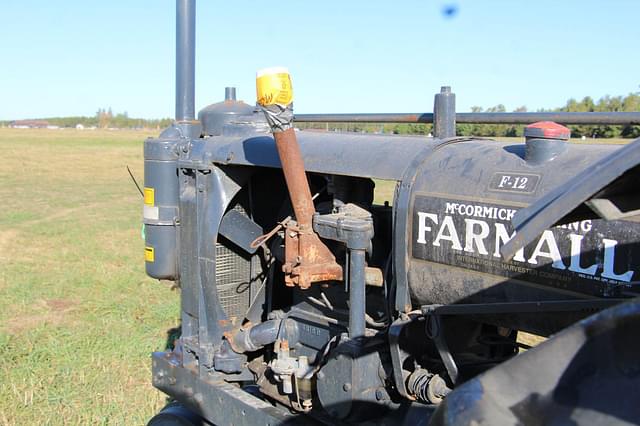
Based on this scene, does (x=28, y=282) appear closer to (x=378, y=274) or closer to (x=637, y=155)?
(x=378, y=274)

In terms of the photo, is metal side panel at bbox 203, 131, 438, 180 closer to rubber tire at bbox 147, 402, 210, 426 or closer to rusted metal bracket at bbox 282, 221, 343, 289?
rusted metal bracket at bbox 282, 221, 343, 289

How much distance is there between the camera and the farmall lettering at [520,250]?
2.44m

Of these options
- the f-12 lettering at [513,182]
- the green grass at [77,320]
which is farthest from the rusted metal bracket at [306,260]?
the green grass at [77,320]

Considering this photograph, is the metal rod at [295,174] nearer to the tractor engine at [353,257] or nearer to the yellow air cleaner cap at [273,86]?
the tractor engine at [353,257]

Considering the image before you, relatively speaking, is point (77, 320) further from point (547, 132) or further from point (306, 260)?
point (547, 132)

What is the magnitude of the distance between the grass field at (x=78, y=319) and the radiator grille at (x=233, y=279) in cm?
101

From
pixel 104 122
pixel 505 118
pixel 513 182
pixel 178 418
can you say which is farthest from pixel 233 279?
pixel 104 122

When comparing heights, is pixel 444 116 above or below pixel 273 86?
below

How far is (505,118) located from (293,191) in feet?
3.27

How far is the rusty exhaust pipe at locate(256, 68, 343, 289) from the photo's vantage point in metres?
3.15

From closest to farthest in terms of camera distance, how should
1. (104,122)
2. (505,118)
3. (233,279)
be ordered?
(505,118) < (233,279) < (104,122)

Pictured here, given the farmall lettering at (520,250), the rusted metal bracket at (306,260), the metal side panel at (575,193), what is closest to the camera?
the metal side panel at (575,193)

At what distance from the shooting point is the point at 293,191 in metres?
3.36

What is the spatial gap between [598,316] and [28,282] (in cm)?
899
